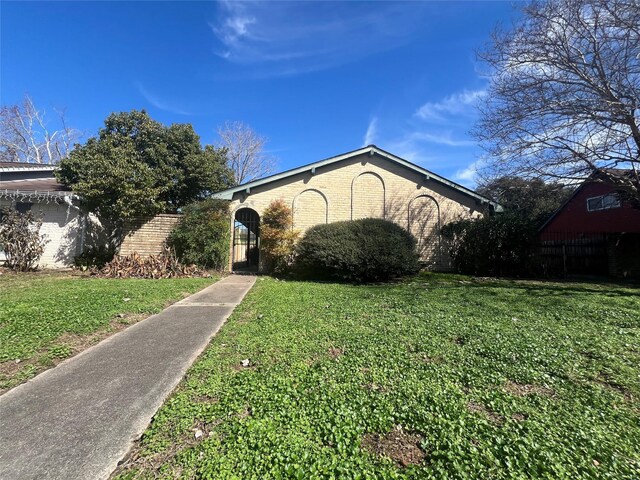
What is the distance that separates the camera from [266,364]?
11.4 feet

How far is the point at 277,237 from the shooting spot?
1325cm

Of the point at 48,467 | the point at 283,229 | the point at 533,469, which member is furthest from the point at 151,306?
the point at 283,229

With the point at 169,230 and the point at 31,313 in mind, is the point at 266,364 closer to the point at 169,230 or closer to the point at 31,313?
the point at 31,313

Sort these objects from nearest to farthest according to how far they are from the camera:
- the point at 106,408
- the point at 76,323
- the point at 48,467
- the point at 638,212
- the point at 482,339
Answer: the point at 48,467, the point at 106,408, the point at 482,339, the point at 76,323, the point at 638,212

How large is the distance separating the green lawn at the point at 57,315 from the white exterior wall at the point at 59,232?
4554 millimetres

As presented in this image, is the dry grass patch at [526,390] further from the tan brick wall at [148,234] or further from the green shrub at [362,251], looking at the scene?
the tan brick wall at [148,234]

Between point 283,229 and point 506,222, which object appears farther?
point 283,229

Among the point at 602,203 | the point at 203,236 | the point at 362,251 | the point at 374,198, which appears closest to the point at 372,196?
the point at 374,198

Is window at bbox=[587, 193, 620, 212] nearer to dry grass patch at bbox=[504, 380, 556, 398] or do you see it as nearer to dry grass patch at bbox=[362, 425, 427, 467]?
dry grass patch at bbox=[504, 380, 556, 398]

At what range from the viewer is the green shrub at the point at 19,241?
11.0m

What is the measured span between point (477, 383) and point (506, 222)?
11540 millimetres

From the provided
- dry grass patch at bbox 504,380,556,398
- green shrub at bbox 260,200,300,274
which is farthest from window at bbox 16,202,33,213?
dry grass patch at bbox 504,380,556,398

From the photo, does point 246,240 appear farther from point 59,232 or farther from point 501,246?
point 501,246

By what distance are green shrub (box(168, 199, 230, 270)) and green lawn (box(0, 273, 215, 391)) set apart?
3.51 meters
